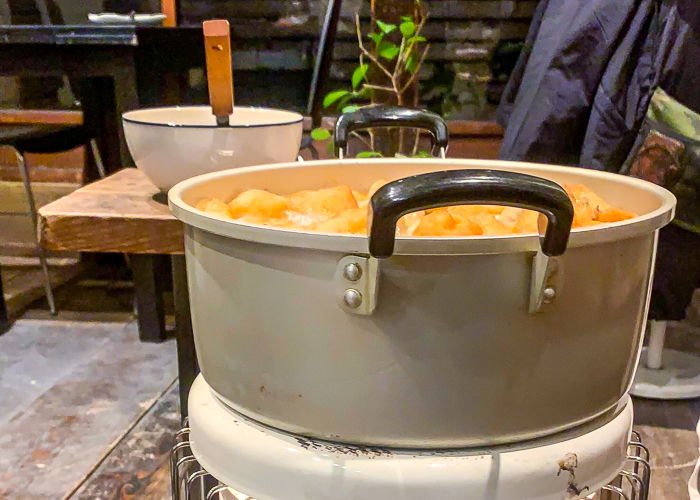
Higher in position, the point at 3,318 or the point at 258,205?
the point at 258,205

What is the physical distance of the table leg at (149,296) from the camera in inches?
72.9

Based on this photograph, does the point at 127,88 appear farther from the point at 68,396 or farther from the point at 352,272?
the point at 352,272

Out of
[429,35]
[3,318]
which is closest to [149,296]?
[3,318]

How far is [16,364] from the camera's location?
177 cm

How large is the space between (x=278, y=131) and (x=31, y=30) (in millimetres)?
1038

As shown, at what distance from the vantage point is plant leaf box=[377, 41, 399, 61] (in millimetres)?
1741

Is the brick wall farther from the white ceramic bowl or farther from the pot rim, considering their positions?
the pot rim

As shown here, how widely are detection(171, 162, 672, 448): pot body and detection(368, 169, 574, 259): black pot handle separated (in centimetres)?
2

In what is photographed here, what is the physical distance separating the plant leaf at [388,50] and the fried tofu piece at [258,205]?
1.20 metres

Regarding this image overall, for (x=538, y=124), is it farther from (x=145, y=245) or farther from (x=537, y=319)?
(x=537, y=319)

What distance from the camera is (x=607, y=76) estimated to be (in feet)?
4.48

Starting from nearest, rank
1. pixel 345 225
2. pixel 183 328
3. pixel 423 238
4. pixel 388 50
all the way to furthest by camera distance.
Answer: pixel 423 238
pixel 345 225
pixel 183 328
pixel 388 50

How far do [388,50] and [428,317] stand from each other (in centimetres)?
141

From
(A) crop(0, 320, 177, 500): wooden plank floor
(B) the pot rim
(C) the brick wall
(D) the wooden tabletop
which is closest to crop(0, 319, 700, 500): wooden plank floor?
(A) crop(0, 320, 177, 500): wooden plank floor
